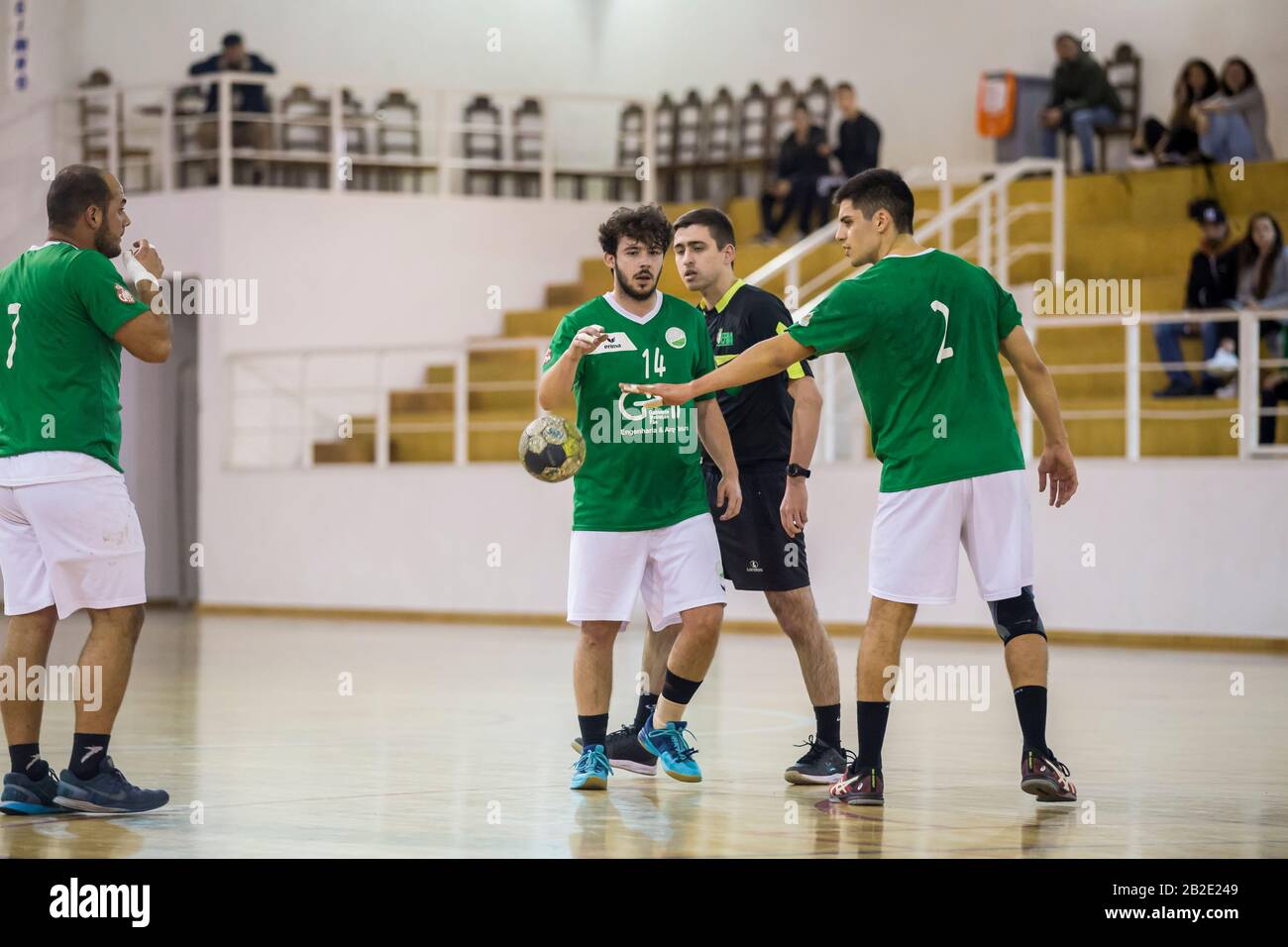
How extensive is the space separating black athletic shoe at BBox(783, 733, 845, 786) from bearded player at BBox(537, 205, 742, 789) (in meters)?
0.57

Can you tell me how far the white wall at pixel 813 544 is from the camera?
13.4 m

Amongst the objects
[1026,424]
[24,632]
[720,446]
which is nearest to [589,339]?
[720,446]

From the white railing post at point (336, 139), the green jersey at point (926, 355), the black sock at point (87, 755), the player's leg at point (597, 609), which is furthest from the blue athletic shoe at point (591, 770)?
the white railing post at point (336, 139)

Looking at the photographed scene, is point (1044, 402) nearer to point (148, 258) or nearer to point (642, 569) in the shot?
point (642, 569)

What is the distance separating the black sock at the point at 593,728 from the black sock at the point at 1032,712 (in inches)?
56.2

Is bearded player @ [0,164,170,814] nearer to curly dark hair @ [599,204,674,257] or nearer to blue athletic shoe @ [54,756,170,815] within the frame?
blue athletic shoe @ [54,756,170,815]

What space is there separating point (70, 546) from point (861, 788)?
2663 millimetres

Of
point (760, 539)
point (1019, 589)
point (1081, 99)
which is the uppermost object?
point (1081, 99)

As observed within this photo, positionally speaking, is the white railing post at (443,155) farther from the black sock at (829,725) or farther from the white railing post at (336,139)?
the black sock at (829,725)

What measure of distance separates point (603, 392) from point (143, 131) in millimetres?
15372

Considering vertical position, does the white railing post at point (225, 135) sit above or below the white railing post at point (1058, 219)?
above

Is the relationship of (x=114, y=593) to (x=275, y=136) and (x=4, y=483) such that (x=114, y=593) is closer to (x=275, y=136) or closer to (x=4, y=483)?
(x=4, y=483)

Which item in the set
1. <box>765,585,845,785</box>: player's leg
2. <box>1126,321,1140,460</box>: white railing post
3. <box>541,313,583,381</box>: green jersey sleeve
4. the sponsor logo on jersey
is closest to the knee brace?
<box>765,585,845,785</box>: player's leg

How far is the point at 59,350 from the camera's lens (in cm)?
612
